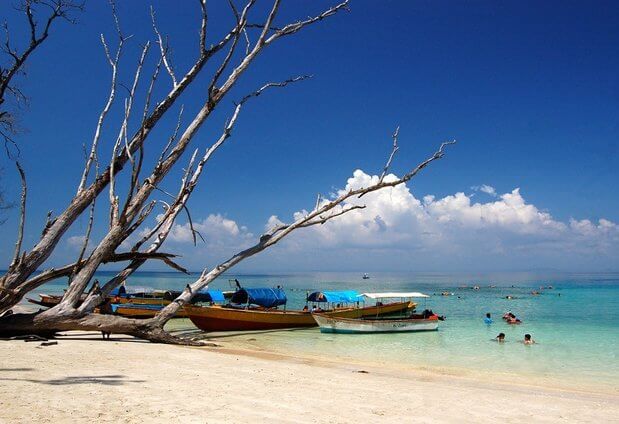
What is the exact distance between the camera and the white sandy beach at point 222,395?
19.0 ft

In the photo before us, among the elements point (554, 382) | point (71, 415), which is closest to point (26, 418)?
point (71, 415)

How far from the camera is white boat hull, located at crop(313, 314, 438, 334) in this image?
2422 cm

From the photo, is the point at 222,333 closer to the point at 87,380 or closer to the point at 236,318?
the point at 236,318

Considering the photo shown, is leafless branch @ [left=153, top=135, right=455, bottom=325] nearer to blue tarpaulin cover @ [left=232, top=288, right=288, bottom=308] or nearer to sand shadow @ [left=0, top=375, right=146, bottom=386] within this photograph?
sand shadow @ [left=0, top=375, right=146, bottom=386]

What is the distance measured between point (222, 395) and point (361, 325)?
18.0 metres

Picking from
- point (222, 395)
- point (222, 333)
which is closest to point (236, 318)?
point (222, 333)

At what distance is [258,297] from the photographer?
29.0 m

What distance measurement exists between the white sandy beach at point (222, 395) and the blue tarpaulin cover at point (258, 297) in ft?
55.8

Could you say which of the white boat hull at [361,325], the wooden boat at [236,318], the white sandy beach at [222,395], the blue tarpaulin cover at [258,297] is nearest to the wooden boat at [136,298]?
the blue tarpaulin cover at [258,297]

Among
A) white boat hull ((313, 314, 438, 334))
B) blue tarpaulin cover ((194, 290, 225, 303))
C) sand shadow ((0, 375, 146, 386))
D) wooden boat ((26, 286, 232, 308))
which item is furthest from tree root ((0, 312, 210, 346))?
blue tarpaulin cover ((194, 290, 225, 303))

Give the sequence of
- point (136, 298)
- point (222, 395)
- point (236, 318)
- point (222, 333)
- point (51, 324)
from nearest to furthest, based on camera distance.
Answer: point (222, 395) → point (51, 324) → point (222, 333) → point (236, 318) → point (136, 298)

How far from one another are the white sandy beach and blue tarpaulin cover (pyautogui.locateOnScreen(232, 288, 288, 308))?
17.0 metres

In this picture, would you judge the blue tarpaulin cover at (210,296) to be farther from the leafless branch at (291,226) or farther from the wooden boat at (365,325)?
the leafless branch at (291,226)

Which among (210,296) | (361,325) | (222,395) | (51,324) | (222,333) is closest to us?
(222,395)
